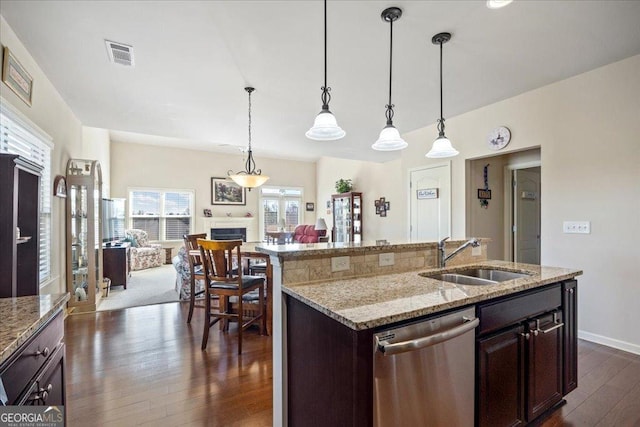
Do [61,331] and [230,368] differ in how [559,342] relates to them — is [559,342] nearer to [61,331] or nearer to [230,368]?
[230,368]

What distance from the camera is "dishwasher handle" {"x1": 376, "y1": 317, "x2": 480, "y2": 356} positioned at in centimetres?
112

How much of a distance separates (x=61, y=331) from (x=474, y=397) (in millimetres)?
1922

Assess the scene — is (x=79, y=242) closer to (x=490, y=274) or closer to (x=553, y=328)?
(x=490, y=274)

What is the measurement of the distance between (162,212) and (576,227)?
8658 millimetres

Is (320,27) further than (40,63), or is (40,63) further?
(40,63)

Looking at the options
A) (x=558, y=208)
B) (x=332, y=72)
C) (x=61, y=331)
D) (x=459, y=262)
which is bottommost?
(x=61, y=331)

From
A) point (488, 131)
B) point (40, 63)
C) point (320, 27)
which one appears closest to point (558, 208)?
point (488, 131)

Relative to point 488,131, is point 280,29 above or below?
above

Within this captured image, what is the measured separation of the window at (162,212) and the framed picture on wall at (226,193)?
2.06 ft

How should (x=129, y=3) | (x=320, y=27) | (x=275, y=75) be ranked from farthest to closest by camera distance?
(x=275, y=75) → (x=320, y=27) → (x=129, y=3)

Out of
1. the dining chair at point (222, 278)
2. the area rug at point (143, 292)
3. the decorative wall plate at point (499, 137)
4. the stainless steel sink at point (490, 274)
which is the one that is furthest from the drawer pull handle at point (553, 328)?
the area rug at point (143, 292)

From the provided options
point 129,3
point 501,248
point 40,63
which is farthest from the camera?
point 501,248

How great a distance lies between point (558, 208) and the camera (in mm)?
3219

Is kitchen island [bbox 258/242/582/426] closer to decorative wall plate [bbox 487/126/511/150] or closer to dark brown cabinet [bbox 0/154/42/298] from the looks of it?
dark brown cabinet [bbox 0/154/42/298]
